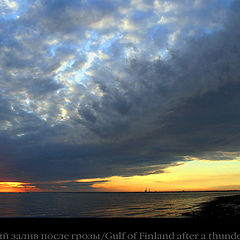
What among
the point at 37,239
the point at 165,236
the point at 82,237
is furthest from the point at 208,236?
the point at 37,239

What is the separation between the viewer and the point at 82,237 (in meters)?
20.4

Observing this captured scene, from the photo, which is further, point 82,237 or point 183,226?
point 183,226

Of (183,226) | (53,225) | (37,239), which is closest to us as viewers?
(37,239)

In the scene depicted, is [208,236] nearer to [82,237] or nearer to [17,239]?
[82,237]

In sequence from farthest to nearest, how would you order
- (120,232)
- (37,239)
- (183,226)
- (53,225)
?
(53,225) → (183,226) → (120,232) → (37,239)

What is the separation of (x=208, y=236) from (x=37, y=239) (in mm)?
16490

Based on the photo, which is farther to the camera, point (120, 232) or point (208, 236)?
point (120, 232)

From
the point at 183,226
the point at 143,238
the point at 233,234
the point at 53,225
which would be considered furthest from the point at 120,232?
the point at 233,234

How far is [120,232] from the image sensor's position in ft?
72.6

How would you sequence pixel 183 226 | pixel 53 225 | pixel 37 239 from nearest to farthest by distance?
pixel 37 239 < pixel 183 226 < pixel 53 225

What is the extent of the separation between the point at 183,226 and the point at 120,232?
795 cm

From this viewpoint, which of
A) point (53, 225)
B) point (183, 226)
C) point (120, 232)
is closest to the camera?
point (120, 232)

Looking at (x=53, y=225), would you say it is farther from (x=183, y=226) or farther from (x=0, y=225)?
(x=183, y=226)

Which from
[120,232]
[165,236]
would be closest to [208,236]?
[165,236]
